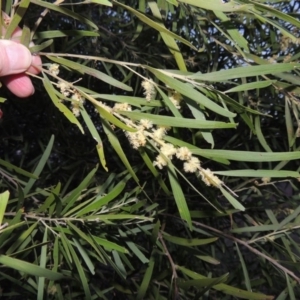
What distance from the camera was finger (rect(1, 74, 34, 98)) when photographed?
0.47m

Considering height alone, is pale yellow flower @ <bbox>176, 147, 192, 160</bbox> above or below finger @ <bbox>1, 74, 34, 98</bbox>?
below

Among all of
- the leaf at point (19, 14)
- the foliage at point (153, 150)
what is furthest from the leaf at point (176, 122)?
the leaf at point (19, 14)


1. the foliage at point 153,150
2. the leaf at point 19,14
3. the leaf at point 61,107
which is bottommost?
the foliage at point 153,150

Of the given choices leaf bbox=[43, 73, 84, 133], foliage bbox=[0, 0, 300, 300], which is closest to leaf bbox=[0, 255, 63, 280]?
foliage bbox=[0, 0, 300, 300]

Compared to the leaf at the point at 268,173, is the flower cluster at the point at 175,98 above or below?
above

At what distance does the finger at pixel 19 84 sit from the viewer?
1.56ft

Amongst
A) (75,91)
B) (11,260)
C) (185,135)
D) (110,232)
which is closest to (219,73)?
(75,91)

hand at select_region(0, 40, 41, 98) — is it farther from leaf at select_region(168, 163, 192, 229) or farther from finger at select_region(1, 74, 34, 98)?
leaf at select_region(168, 163, 192, 229)

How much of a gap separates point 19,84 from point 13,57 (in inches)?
5.0

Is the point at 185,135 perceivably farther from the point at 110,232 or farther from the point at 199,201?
the point at 110,232

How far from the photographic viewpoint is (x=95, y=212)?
1.74 feet

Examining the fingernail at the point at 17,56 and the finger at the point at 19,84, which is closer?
the fingernail at the point at 17,56

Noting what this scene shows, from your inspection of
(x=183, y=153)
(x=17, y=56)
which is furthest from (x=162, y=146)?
(x=17, y=56)

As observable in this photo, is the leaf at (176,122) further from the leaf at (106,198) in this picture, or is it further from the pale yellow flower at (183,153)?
the leaf at (106,198)
